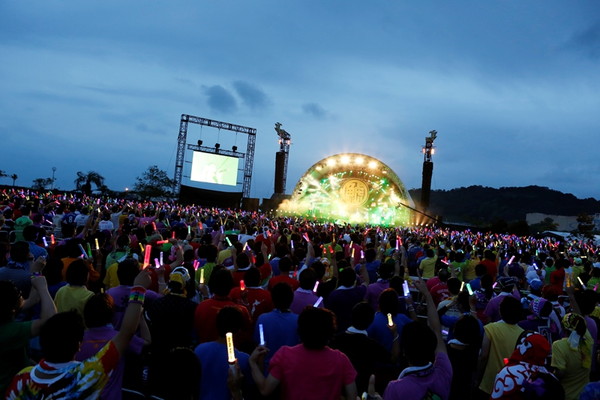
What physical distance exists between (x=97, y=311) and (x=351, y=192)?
39129 millimetres

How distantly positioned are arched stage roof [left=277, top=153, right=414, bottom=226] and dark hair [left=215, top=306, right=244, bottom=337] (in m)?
37.0

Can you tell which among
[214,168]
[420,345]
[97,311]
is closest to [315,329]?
[420,345]

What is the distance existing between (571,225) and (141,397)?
9928cm

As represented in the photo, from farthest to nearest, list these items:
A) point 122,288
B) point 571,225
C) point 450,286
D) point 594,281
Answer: point 571,225 < point 594,281 < point 450,286 < point 122,288

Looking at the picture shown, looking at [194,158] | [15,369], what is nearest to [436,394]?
[15,369]

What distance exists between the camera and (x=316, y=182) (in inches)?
1647

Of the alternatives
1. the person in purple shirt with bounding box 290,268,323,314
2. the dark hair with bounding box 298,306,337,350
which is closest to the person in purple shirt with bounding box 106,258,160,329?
the person in purple shirt with bounding box 290,268,323,314

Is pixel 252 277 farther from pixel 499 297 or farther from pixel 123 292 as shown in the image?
pixel 499 297

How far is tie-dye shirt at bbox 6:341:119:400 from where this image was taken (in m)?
2.35

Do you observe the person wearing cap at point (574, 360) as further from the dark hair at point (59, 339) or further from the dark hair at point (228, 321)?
the dark hair at point (59, 339)

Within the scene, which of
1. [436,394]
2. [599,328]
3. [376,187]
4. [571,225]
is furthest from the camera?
[571,225]

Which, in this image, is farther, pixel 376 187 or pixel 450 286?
pixel 376 187

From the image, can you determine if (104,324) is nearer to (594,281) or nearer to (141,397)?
(141,397)

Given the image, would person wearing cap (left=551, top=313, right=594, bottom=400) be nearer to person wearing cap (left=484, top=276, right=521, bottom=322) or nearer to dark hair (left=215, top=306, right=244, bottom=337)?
person wearing cap (left=484, top=276, right=521, bottom=322)
